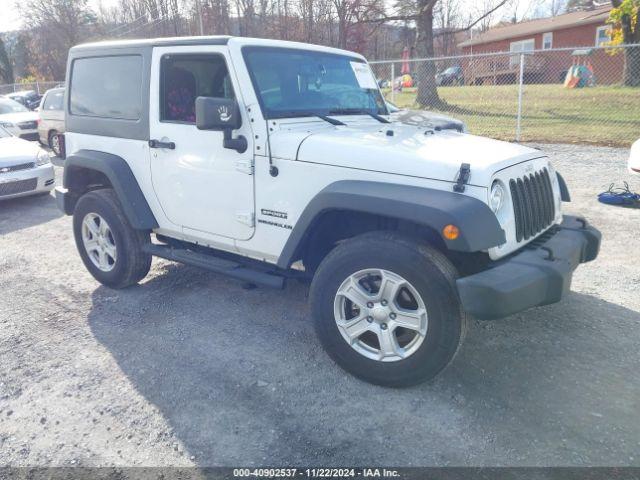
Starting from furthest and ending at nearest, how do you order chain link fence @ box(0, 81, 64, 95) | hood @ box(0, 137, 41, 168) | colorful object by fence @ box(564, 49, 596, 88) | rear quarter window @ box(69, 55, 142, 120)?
1. chain link fence @ box(0, 81, 64, 95)
2. colorful object by fence @ box(564, 49, 596, 88)
3. hood @ box(0, 137, 41, 168)
4. rear quarter window @ box(69, 55, 142, 120)

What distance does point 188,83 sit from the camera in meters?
4.05

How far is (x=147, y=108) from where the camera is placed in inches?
167

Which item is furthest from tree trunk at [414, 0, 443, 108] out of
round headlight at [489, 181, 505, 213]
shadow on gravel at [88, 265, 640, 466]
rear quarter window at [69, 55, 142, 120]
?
round headlight at [489, 181, 505, 213]

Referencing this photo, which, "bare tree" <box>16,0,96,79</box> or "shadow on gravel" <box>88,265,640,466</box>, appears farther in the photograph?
"bare tree" <box>16,0,96,79</box>

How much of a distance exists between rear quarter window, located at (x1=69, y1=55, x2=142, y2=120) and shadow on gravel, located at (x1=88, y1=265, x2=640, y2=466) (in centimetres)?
172

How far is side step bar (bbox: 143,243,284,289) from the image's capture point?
3.74m

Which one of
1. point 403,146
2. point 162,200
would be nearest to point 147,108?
point 162,200

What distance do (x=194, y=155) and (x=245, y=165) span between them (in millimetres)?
538

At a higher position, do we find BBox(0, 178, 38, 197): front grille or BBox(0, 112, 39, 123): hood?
BBox(0, 112, 39, 123): hood

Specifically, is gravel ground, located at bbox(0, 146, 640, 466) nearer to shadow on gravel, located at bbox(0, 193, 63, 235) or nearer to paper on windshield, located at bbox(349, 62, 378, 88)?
paper on windshield, located at bbox(349, 62, 378, 88)

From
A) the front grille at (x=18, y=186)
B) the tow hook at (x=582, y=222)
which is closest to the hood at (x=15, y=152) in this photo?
the front grille at (x=18, y=186)

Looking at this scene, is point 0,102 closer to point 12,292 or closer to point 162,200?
point 12,292

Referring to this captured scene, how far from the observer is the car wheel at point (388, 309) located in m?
2.93

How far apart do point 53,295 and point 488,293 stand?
3998 millimetres
